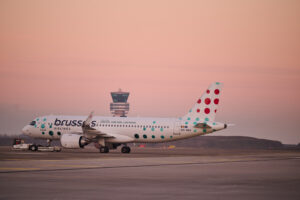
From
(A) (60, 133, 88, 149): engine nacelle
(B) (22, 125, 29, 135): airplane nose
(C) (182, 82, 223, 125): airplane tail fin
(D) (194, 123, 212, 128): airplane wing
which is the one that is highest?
(C) (182, 82, 223, 125): airplane tail fin

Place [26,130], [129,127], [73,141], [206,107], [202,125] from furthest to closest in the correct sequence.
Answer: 1. [26,130]
2. [129,127]
3. [206,107]
4. [202,125]
5. [73,141]

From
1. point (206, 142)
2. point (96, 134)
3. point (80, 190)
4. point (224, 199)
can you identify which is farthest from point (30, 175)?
point (206, 142)

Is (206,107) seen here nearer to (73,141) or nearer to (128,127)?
(128,127)

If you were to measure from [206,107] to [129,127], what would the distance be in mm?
8912

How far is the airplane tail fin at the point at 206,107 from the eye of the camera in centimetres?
6153

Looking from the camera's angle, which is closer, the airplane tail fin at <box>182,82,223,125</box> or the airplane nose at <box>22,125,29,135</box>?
the airplane tail fin at <box>182,82,223,125</box>

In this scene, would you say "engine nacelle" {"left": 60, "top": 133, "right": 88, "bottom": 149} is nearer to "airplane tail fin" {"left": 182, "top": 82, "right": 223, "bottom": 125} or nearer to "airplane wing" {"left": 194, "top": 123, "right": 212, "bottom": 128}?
"airplane tail fin" {"left": 182, "top": 82, "right": 223, "bottom": 125}

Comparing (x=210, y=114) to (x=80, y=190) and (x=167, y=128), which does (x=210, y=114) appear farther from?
(x=80, y=190)

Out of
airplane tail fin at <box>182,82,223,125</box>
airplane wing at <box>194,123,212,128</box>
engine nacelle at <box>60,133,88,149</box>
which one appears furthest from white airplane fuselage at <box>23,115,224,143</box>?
engine nacelle at <box>60,133,88,149</box>

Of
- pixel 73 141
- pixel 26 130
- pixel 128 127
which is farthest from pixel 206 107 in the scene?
pixel 26 130

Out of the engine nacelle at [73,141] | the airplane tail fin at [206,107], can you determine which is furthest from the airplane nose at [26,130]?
the airplane tail fin at [206,107]

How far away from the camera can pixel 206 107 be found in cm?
6197

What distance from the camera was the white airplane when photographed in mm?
60062

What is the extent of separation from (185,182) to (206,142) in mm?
168104
